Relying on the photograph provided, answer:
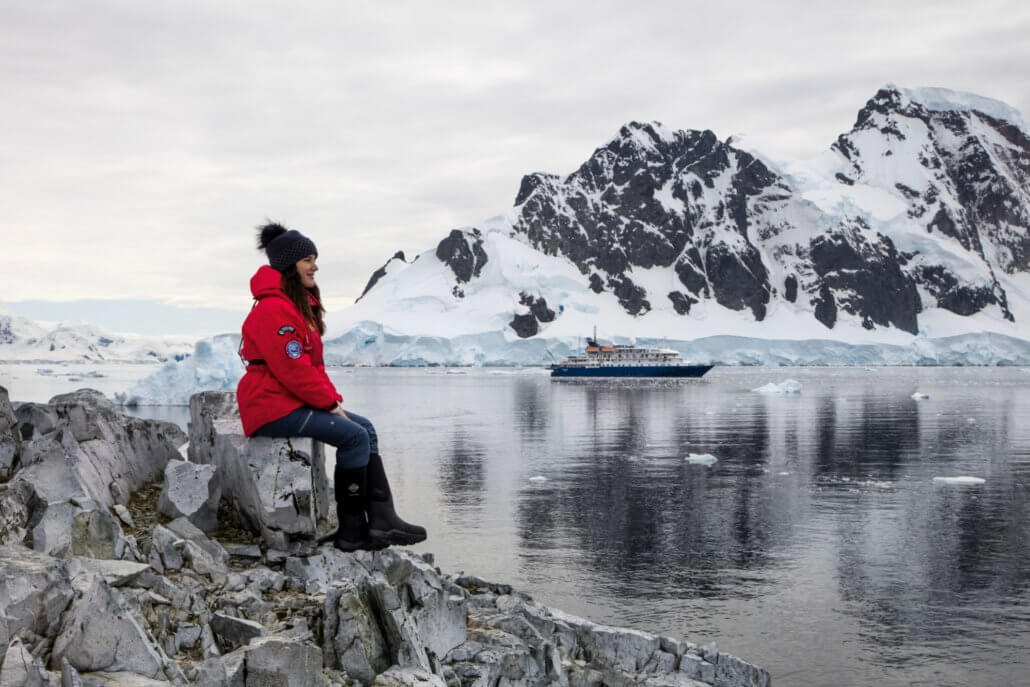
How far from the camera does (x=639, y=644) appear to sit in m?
9.35

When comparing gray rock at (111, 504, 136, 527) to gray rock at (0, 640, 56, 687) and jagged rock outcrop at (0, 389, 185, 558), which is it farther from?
gray rock at (0, 640, 56, 687)

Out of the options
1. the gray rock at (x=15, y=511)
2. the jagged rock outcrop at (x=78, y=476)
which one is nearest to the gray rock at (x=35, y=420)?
the jagged rock outcrop at (x=78, y=476)

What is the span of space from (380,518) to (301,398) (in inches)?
43.9

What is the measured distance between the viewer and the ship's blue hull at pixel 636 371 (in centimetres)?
10331

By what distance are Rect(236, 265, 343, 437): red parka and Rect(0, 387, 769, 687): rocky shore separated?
511 mm

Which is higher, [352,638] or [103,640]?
[103,640]

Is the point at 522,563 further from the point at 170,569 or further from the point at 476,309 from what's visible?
the point at 476,309

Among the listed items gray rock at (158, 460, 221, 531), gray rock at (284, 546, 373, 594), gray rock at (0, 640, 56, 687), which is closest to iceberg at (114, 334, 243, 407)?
gray rock at (158, 460, 221, 531)

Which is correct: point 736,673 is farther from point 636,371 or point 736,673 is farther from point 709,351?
point 709,351

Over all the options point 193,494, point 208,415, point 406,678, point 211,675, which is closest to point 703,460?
point 208,415

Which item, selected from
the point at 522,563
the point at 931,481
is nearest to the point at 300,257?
the point at 522,563

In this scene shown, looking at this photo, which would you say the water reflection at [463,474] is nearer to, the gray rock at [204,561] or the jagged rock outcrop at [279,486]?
the jagged rock outcrop at [279,486]

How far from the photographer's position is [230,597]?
671 cm

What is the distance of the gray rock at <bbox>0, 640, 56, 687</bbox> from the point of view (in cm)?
484
